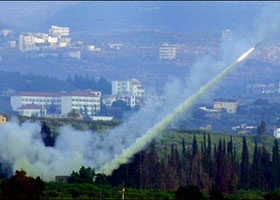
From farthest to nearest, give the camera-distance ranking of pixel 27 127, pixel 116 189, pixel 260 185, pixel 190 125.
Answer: pixel 190 125
pixel 27 127
pixel 260 185
pixel 116 189

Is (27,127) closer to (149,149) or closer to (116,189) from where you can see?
(149,149)

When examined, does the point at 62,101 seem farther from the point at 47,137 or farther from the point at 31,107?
the point at 47,137

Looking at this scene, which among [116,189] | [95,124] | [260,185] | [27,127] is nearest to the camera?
[116,189]

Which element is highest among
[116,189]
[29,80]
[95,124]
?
[29,80]

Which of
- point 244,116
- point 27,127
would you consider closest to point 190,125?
point 244,116

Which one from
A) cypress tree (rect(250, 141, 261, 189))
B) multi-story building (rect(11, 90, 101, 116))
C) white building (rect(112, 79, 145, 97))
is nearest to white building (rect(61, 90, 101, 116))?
multi-story building (rect(11, 90, 101, 116))

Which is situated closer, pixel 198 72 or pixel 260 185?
pixel 260 185

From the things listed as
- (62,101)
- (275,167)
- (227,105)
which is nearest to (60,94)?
(62,101)
